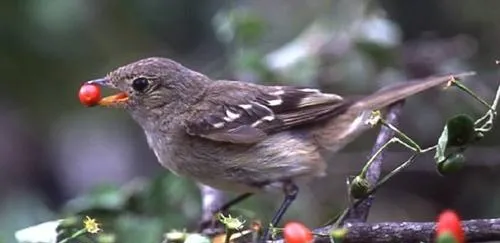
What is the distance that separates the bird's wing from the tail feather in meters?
0.18

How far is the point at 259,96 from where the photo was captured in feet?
15.7

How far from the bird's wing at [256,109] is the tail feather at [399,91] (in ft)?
0.60

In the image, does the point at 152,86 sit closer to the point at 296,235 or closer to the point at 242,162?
the point at 242,162

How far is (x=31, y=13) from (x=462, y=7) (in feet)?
8.31

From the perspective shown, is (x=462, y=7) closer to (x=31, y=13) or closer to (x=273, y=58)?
(x=273, y=58)

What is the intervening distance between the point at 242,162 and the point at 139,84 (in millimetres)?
587

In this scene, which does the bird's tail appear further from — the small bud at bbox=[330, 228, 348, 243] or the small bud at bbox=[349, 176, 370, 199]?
the small bud at bbox=[330, 228, 348, 243]

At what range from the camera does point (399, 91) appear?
4.66m

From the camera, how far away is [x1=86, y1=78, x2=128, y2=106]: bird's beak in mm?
4441

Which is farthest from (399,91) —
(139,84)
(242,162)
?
(139,84)

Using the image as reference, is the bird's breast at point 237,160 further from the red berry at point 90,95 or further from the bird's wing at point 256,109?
the red berry at point 90,95

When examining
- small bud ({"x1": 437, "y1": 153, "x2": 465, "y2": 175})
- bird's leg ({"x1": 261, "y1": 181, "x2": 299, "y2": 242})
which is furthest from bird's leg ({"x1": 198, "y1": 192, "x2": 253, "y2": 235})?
small bud ({"x1": 437, "y1": 153, "x2": 465, "y2": 175})

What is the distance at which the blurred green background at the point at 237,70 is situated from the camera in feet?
18.3

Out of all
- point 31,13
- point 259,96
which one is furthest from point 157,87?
point 31,13
